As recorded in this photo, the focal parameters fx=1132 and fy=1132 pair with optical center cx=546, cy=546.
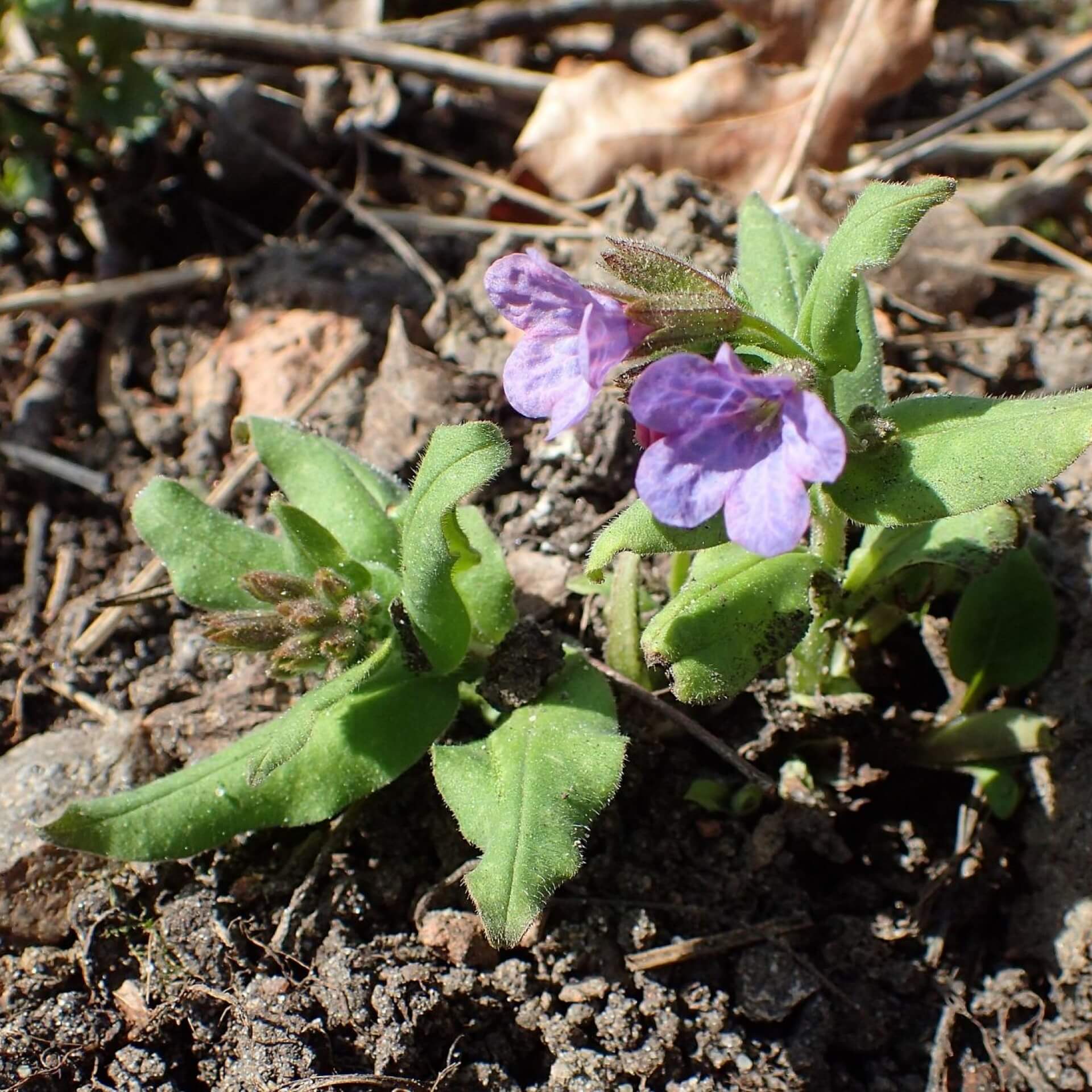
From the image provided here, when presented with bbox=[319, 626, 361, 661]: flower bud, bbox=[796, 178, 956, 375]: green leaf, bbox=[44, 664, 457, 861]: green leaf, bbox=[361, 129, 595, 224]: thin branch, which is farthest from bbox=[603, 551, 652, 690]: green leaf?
bbox=[361, 129, 595, 224]: thin branch

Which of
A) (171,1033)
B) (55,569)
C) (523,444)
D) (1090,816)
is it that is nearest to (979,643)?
(1090,816)

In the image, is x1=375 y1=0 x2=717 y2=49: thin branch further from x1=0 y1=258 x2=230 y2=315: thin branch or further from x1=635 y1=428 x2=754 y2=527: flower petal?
x1=635 y1=428 x2=754 y2=527: flower petal

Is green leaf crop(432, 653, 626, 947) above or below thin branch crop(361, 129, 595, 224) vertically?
below

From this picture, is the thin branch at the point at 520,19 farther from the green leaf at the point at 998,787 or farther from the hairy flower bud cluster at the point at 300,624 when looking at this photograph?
the green leaf at the point at 998,787

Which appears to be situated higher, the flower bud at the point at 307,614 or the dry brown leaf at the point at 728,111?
the dry brown leaf at the point at 728,111

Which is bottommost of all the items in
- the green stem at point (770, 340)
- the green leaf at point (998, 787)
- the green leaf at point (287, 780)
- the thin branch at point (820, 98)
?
the green leaf at point (998, 787)

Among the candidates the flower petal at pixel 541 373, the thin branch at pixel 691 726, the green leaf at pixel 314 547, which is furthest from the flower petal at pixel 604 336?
the thin branch at pixel 691 726

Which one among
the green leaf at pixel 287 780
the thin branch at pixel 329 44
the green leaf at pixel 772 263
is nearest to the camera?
the green leaf at pixel 287 780
